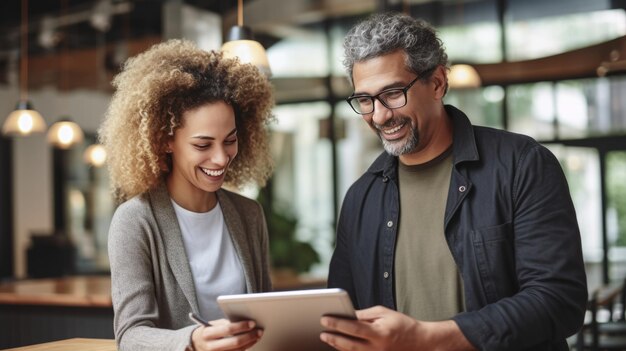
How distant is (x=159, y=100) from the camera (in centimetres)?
242

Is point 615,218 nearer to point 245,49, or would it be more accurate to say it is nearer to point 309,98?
point 309,98

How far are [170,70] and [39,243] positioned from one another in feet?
31.9

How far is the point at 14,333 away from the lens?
21.0ft

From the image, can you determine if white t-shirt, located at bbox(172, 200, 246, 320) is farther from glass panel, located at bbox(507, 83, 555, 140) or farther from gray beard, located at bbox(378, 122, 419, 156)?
glass panel, located at bbox(507, 83, 555, 140)

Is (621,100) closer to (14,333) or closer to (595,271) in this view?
(595,271)

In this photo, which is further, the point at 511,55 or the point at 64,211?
the point at 64,211

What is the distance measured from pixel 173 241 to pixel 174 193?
185mm

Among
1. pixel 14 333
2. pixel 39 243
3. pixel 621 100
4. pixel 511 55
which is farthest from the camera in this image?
pixel 39 243

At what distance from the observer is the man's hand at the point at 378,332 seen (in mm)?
1947

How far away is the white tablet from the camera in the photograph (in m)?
1.87

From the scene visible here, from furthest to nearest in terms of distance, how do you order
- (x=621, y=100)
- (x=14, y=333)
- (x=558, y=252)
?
(x=621, y=100) → (x=14, y=333) → (x=558, y=252)

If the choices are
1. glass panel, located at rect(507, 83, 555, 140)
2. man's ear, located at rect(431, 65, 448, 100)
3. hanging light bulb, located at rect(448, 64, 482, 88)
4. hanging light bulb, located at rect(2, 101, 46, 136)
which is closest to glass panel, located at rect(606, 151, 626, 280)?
glass panel, located at rect(507, 83, 555, 140)

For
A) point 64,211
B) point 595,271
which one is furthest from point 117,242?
point 64,211

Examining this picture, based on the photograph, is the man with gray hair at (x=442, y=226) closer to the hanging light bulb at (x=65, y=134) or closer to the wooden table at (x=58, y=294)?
the wooden table at (x=58, y=294)
